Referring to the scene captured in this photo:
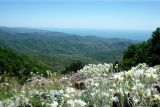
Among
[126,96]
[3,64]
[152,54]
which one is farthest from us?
[3,64]

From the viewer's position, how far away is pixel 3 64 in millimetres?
63188

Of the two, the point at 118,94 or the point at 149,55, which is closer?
the point at 118,94

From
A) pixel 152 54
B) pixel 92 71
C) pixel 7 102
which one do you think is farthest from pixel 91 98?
pixel 152 54

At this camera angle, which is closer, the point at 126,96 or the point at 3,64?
the point at 126,96

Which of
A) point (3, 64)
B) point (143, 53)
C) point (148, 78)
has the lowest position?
point (3, 64)

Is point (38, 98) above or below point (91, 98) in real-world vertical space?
below

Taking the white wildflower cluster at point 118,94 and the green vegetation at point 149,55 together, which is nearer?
the white wildflower cluster at point 118,94

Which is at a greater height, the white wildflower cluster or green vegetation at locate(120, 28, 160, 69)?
the white wildflower cluster

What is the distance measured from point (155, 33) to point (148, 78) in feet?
A: 76.2

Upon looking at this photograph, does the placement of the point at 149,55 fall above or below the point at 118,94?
below

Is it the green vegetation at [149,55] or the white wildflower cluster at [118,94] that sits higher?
the white wildflower cluster at [118,94]

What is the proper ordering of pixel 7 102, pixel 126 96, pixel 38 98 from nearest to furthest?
pixel 126 96, pixel 7 102, pixel 38 98

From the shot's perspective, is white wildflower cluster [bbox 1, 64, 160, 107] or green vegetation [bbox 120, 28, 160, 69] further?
green vegetation [bbox 120, 28, 160, 69]

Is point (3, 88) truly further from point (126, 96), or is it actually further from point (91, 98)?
point (126, 96)
